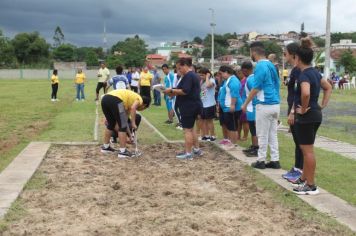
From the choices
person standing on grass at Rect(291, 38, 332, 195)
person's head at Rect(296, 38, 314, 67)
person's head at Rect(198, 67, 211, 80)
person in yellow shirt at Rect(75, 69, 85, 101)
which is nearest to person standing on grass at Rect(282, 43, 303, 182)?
person's head at Rect(296, 38, 314, 67)

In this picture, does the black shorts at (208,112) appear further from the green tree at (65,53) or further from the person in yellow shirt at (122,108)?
the green tree at (65,53)

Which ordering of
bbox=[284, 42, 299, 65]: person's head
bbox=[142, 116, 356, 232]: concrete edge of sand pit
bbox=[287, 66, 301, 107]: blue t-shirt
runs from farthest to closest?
bbox=[287, 66, 301, 107]: blue t-shirt → bbox=[284, 42, 299, 65]: person's head → bbox=[142, 116, 356, 232]: concrete edge of sand pit

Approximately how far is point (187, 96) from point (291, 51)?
271 centimetres

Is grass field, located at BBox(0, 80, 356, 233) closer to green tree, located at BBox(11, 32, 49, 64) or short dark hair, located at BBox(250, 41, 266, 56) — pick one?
short dark hair, located at BBox(250, 41, 266, 56)

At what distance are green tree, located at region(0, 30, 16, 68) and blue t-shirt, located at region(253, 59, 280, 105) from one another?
291 ft

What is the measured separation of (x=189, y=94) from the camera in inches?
361

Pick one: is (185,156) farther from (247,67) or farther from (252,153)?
(247,67)

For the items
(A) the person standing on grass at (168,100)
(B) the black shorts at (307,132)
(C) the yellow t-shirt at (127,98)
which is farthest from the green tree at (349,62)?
(B) the black shorts at (307,132)

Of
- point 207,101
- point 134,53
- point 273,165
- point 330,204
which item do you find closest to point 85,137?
point 207,101

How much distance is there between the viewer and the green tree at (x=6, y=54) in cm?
9194

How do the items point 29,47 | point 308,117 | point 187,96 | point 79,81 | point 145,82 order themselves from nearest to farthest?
1. point 308,117
2. point 187,96
3. point 145,82
4. point 79,81
5. point 29,47

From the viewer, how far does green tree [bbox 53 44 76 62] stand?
117m

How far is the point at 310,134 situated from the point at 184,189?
1823 mm

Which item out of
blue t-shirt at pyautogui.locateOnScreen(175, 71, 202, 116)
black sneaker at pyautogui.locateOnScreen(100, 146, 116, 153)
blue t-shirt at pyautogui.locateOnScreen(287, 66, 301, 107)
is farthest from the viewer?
black sneaker at pyautogui.locateOnScreen(100, 146, 116, 153)
